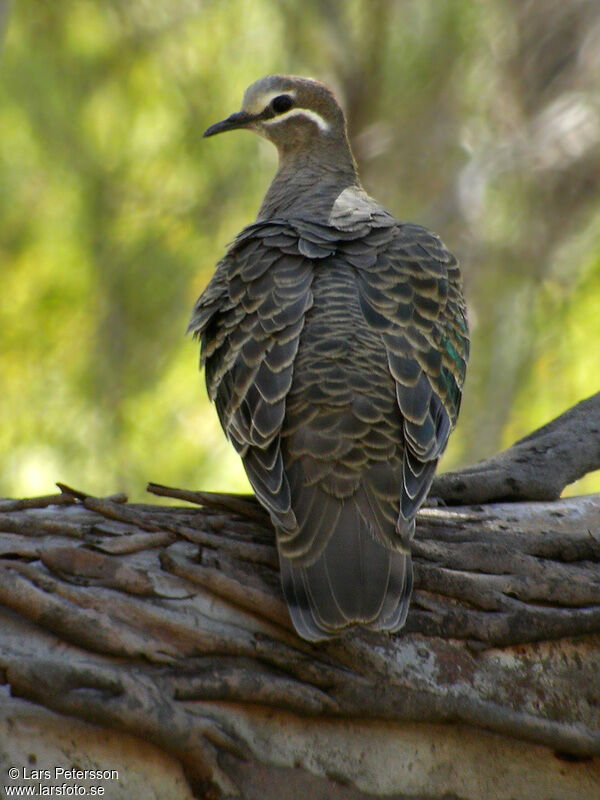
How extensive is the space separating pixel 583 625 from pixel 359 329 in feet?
3.49

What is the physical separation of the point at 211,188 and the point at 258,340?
14.6 feet

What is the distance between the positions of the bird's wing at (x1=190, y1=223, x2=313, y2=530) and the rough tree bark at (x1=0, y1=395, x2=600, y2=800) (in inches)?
6.6

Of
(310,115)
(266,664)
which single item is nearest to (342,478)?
(266,664)

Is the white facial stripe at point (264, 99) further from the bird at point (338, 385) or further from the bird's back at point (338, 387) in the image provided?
the bird's back at point (338, 387)

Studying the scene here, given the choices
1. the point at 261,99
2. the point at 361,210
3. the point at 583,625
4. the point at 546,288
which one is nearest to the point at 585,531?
the point at 583,625

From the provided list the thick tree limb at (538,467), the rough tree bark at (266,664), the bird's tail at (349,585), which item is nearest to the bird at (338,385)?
the bird's tail at (349,585)

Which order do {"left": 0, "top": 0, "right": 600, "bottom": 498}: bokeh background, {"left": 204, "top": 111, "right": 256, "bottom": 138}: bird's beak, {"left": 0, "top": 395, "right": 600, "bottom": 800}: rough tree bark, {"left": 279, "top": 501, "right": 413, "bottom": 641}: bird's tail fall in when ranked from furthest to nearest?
{"left": 0, "top": 0, "right": 600, "bottom": 498}: bokeh background, {"left": 204, "top": 111, "right": 256, "bottom": 138}: bird's beak, {"left": 279, "top": 501, "right": 413, "bottom": 641}: bird's tail, {"left": 0, "top": 395, "right": 600, "bottom": 800}: rough tree bark

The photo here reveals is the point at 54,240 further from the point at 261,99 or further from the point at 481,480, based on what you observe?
the point at 481,480

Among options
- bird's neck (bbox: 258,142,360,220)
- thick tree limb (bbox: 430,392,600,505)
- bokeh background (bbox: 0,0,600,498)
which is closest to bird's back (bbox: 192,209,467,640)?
thick tree limb (bbox: 430,392,600,505)

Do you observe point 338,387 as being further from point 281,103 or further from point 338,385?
point 281,103

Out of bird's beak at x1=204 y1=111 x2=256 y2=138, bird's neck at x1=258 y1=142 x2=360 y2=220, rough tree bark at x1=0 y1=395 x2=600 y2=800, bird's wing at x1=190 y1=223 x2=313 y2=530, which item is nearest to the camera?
rough tree bark at x1=0 y1=395 x2=600 y2=800

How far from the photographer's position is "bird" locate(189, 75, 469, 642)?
251 cm

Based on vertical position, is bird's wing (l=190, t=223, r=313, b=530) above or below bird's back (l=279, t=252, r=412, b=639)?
above

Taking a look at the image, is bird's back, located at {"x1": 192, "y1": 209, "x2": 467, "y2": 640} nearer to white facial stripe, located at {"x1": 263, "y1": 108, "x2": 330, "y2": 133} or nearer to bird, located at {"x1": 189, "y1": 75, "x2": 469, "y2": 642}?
bird, located at {"x1": 189, "y1": 75, "x2": 469, "y2": 642}
